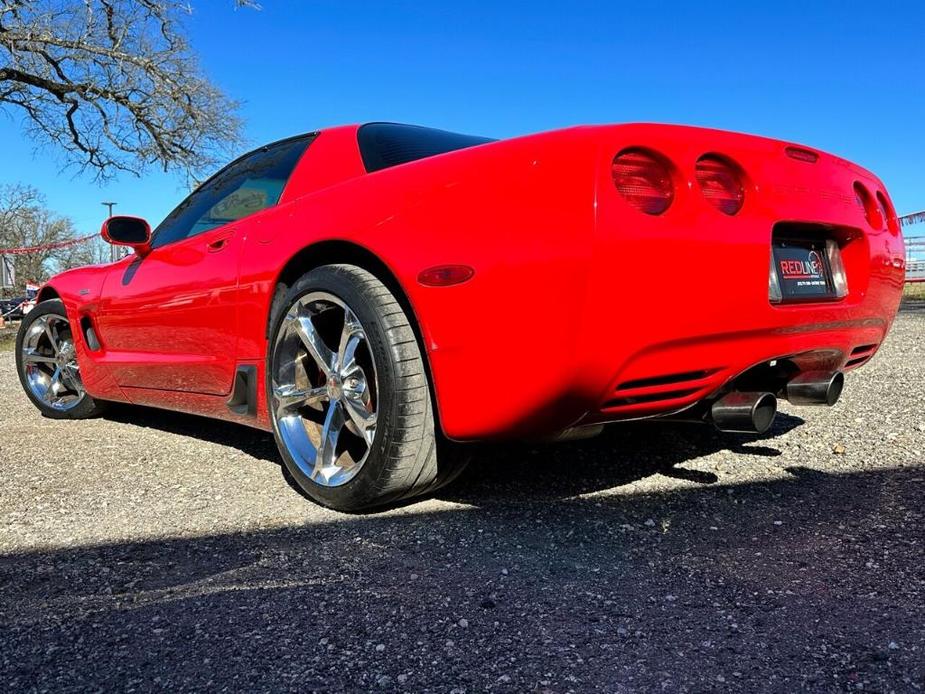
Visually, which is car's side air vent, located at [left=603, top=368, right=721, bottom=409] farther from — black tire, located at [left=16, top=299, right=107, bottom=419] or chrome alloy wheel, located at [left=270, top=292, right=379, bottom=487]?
black tire, located at [left=16, top=299, right=107, bottom=419]

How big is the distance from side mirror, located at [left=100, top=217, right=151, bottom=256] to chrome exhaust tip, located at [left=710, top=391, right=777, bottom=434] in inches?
114

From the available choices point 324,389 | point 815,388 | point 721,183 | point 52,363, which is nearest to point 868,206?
point 815,388

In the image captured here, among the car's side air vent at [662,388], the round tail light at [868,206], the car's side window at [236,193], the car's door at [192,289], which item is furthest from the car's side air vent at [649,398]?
the car's side window at [236,193]

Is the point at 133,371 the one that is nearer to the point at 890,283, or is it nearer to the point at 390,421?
the point at 390,421

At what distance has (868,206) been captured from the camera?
2.50 meters

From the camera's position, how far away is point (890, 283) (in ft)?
8.21

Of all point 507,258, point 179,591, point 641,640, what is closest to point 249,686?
point 179,591

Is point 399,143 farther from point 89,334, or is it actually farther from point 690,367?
point 89,334

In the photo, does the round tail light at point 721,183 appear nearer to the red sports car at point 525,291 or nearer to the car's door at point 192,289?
the red sports car at point 525,291

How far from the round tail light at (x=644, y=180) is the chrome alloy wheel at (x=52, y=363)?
12.5ft

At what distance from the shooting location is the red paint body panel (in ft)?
5.84

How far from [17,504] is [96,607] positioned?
1197 mm

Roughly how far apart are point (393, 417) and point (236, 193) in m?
1.74

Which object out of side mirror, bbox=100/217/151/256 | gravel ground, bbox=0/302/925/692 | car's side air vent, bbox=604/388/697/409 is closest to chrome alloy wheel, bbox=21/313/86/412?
side mirror, bbox=100/217/151/256
